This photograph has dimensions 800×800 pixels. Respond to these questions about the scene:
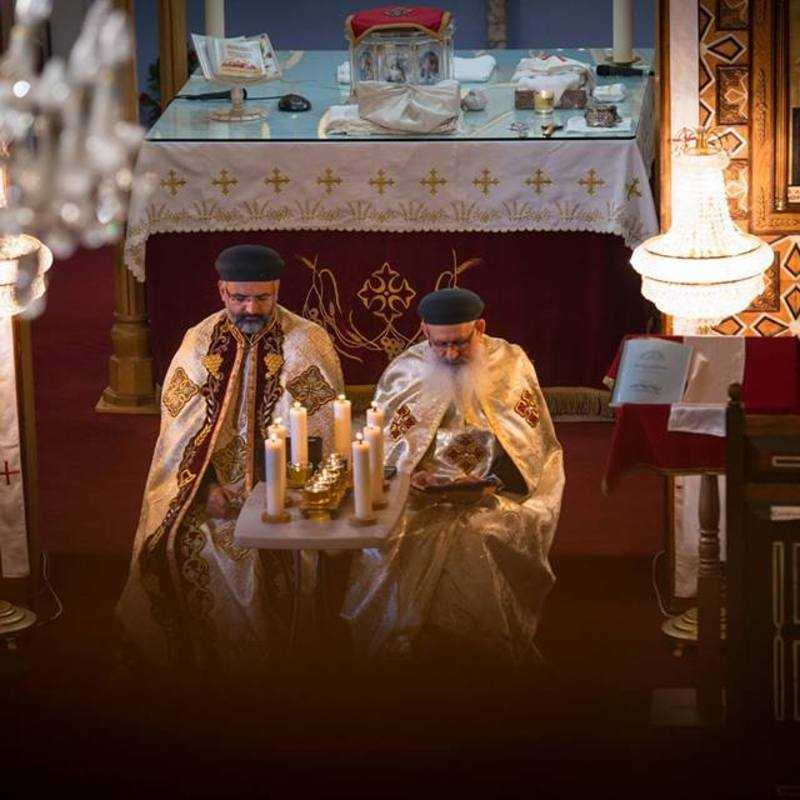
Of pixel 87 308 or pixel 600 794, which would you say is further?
pixel 87 308

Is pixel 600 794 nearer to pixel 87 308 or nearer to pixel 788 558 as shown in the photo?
pixel 788 558

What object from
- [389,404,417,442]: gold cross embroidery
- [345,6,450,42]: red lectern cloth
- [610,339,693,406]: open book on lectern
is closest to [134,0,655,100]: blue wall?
[345,6,450,42]: red lectern cloth

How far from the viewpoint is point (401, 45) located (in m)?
11.2

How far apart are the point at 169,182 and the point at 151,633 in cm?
320

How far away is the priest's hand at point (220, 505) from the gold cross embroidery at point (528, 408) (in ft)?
3.69

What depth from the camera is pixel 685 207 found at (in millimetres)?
7996

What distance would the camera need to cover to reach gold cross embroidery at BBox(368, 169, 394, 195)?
10594mm

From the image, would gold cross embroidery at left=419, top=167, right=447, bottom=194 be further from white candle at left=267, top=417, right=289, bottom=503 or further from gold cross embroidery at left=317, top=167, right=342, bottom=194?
white candle at left=267, top=417, right=289, bottom=503

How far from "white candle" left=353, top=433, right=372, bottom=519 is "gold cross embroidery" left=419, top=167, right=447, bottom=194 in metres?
3.34

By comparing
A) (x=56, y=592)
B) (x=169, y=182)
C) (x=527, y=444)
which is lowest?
(x=56, y=592)

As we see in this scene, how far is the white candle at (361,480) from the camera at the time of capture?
7418 mm

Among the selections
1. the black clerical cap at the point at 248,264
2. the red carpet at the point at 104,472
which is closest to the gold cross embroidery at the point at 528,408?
the black clerical cap at the point at 248,264

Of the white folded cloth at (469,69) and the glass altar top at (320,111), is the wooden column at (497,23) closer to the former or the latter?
the glass altar top at (320,111)

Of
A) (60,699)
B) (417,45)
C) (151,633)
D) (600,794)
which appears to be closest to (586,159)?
(417,45)
